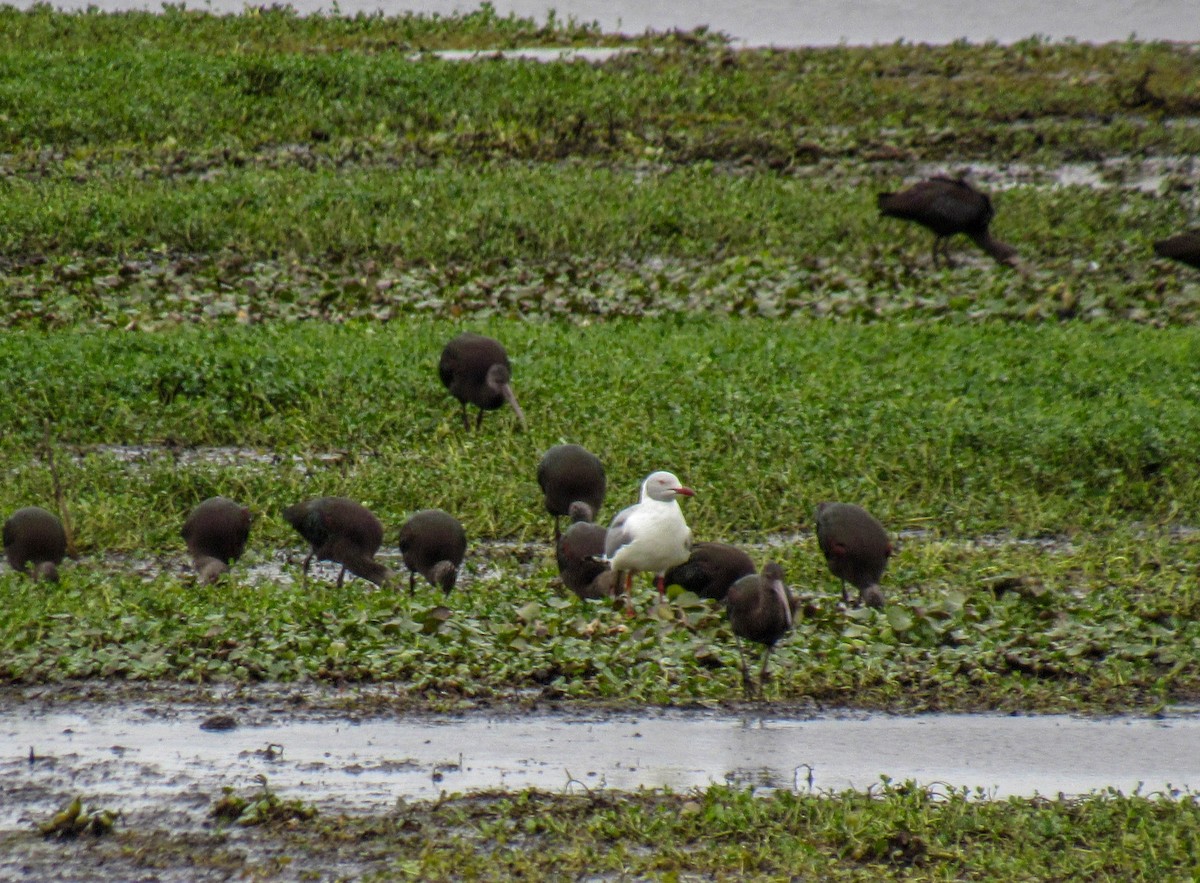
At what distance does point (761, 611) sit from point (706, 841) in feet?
6.66

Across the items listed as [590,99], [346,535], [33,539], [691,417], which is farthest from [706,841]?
[590,99]

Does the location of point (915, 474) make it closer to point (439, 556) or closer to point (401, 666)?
point (439, 556)

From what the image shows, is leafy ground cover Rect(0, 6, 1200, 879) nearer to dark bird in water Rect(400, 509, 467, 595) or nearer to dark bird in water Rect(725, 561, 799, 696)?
dark bird in water Rect(725, 561, 799, 696)

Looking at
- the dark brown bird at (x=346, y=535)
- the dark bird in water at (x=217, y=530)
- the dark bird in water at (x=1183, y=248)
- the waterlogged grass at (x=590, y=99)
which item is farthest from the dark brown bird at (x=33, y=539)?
the waterlogged grass at (x=590, y=99)

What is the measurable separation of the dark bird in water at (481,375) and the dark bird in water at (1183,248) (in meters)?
8.15

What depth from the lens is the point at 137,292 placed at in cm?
1576

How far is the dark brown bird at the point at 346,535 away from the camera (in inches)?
348

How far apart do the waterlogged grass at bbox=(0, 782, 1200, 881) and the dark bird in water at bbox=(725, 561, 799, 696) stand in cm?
156

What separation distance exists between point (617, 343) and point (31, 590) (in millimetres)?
6323

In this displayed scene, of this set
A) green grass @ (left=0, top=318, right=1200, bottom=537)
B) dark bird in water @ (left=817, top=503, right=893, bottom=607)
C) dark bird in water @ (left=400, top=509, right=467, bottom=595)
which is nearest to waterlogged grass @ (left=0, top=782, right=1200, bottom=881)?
dark bird in water @ (left=817, top=503, right=893, bottom=607)

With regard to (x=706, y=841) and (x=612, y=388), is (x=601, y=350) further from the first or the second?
(x=706, y=841)

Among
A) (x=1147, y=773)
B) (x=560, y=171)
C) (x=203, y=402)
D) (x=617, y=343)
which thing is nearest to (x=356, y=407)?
(x=203, y=402)

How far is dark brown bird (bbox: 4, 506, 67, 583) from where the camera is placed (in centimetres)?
863

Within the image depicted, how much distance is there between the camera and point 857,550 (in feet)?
27.4
